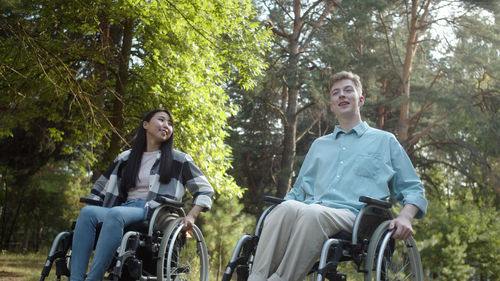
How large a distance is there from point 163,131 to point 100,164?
3.85 metres

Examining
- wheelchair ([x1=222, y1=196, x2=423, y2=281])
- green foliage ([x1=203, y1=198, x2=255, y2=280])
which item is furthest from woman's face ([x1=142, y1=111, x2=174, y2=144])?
green foliage ([x1=203, y1=198, x2=255, y2=280])

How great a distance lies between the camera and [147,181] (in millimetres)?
3285

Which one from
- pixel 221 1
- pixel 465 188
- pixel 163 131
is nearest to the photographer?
pixel 163 131

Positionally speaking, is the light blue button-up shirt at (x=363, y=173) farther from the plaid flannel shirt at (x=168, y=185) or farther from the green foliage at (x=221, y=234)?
the green foliage at (x=221, y=234)

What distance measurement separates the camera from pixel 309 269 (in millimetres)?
2234

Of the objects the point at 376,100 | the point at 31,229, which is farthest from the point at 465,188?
the point at 31,229

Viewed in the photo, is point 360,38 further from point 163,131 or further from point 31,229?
point 31,229

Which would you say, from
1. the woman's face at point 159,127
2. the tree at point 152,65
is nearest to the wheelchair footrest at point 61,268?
the woman's face at point 159,127

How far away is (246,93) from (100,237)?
36.5 ft

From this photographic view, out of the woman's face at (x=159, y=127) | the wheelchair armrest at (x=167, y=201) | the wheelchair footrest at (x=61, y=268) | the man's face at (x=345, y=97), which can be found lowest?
the wheelchair footrest at (x=61, y=268)

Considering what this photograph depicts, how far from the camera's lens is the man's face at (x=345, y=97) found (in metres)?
2.69

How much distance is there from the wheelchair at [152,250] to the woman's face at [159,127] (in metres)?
0.50

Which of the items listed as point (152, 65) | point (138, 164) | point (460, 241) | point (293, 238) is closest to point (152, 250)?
point (138, 164)

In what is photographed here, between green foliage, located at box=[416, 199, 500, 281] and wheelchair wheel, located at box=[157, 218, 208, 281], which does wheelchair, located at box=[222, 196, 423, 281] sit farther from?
green foliage, located at box=[416, 199, 500, 281]
